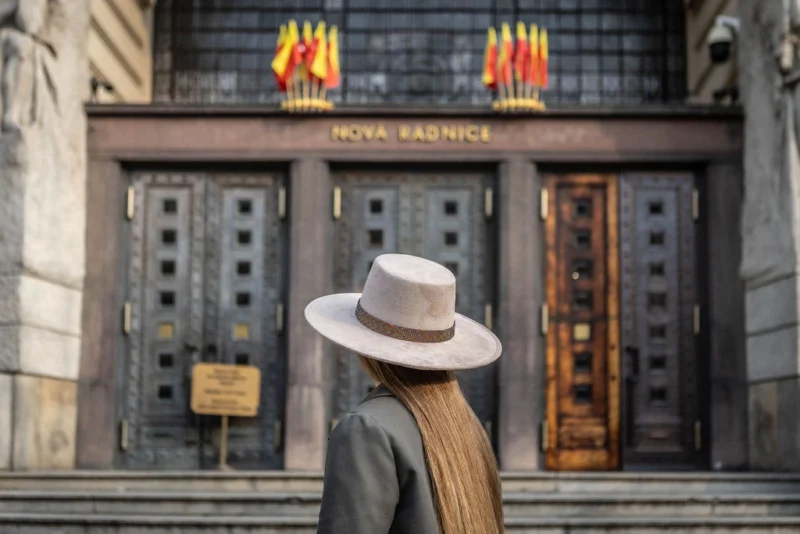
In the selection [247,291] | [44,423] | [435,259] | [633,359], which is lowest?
[44,423]

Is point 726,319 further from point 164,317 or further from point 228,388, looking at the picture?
point 164,317

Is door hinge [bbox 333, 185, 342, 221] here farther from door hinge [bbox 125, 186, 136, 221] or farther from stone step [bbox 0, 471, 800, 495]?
stone step [bbox 0, 471, 800, 495]

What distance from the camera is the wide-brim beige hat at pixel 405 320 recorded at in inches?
144

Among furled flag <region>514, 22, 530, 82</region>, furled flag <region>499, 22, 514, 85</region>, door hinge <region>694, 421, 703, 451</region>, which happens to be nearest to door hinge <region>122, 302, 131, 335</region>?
furled flag <region>499, 22, 514, 85</region>

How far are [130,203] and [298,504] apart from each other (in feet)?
17.2

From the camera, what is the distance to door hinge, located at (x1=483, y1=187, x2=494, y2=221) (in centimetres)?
1489

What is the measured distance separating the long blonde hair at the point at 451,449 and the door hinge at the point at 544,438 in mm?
10861

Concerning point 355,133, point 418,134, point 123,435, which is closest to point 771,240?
point 418,134

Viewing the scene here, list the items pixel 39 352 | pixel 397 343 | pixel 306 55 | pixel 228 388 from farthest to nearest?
pixel 306 55 → pixel 228 388 → pixel 39 352 → pixel 397 343

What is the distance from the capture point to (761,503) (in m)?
11.4

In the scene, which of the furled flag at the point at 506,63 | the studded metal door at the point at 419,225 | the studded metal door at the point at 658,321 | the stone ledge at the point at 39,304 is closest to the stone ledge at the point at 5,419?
the stone ledge at the point at 39,304

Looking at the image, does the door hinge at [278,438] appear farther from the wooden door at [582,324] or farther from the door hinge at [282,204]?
the wooden door at [582,324]

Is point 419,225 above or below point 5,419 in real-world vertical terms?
above

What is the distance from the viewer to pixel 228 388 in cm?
1441
